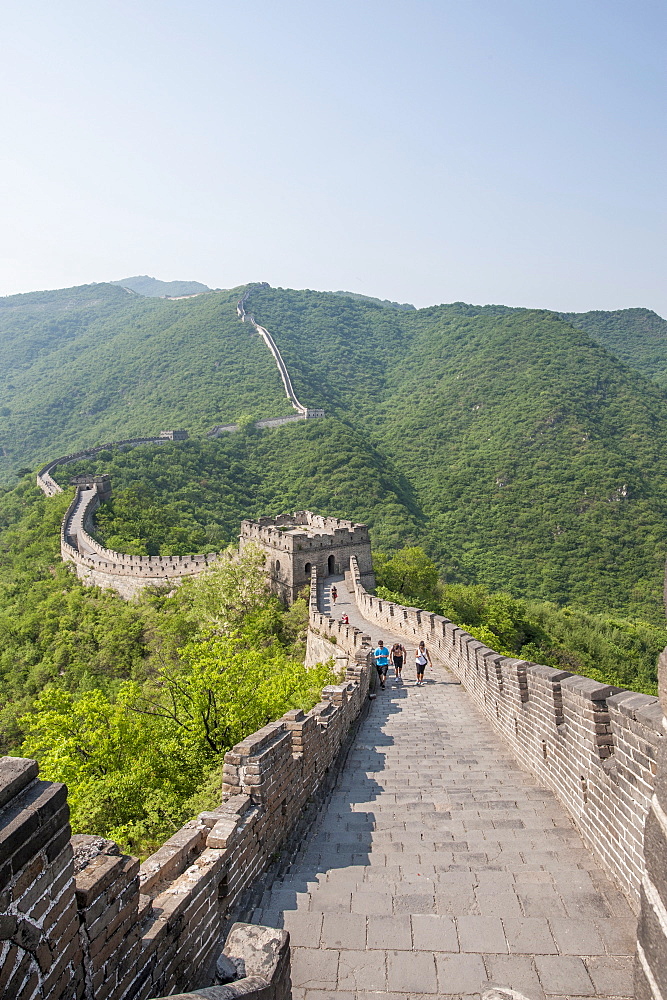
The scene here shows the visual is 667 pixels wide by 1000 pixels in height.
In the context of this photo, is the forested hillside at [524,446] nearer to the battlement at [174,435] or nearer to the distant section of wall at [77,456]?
the battlement at [174,435]

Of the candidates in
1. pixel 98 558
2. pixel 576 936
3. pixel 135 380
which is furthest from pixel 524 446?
pixel 576 936

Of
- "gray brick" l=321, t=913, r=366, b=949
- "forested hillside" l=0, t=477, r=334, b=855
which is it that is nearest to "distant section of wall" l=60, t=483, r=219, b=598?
"forested hillside" l=0, t=477, r=334, b=855

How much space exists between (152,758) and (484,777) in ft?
15.0

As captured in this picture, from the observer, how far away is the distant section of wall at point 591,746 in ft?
12.7

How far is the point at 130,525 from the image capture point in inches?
1598

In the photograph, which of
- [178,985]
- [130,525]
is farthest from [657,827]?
[130,525]

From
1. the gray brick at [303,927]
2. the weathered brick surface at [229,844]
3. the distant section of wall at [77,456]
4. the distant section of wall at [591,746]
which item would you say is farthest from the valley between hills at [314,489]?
the distant section of wall at [591,746]

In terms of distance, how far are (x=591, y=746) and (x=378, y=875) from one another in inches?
76.3

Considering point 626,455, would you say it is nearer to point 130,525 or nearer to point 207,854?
point 130,525

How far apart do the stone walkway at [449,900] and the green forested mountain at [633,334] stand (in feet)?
312

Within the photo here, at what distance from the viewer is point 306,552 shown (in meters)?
27.0

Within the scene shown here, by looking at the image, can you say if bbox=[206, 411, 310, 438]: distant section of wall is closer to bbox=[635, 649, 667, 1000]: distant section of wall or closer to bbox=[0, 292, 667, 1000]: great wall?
bbox=[0, 292, 667, 1000]: great wall

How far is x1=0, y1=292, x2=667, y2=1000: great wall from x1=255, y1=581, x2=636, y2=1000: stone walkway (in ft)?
0.05

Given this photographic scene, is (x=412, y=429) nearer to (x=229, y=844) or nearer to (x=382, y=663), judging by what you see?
(x=382, y=663)
